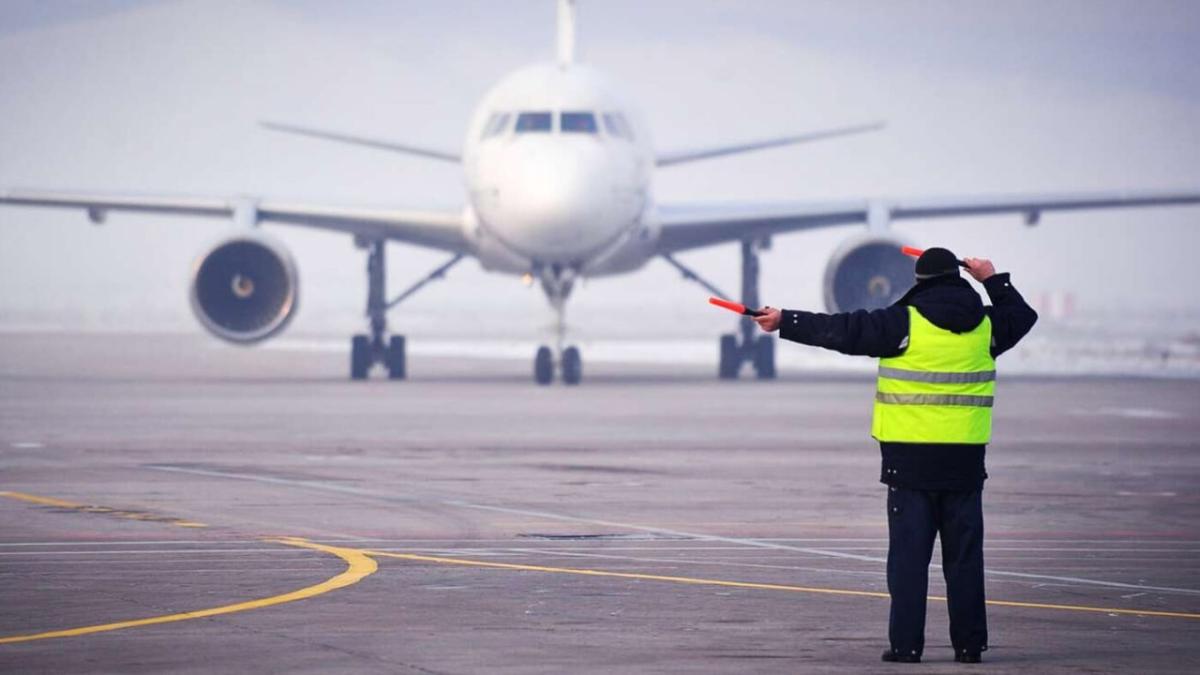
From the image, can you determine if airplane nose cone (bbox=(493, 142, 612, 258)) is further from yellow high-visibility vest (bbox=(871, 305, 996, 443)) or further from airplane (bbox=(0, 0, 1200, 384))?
yellow high-visibility vest (bbox=(871, 305, 996, 443))

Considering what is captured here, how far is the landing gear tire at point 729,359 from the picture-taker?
3756 cm

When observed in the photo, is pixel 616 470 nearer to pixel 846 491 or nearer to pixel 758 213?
pixel 846 491

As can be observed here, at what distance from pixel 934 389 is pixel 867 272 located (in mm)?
24053

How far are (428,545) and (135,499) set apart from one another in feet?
11.0

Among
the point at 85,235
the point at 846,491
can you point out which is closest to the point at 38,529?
the point at 846,491

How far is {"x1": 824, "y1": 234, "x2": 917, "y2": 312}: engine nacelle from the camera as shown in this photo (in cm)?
3356

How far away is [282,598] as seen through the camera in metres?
11.0

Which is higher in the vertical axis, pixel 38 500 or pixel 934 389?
pixel 934 389

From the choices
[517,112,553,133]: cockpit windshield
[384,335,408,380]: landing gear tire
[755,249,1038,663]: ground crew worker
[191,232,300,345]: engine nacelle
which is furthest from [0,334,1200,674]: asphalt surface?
[384,335,408,380]: landing gear tire

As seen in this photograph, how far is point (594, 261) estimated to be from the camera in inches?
1350

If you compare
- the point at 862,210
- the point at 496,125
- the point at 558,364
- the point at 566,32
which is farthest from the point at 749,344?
the point at 496,125

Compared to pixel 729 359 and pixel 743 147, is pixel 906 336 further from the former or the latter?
pixel 729 359

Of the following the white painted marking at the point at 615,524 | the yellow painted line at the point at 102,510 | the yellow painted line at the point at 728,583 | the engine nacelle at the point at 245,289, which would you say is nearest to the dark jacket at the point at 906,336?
the yellow painted line at the point at 728,583

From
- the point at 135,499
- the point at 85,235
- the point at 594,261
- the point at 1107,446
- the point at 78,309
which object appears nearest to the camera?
the point at 135,499
